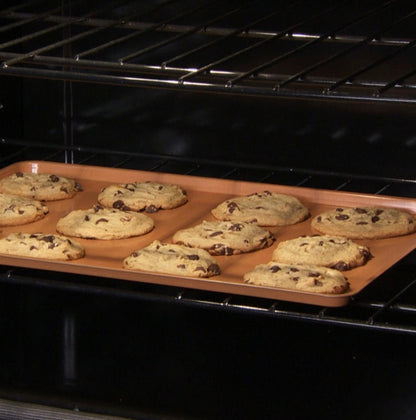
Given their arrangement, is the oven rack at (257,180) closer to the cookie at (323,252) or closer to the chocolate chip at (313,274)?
the cookie at (323,252)

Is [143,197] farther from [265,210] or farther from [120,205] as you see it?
[265,210]

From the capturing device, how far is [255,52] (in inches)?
76.5

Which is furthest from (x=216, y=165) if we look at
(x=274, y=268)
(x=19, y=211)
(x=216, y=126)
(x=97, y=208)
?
(x=274, y=268)

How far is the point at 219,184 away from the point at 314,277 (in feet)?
1.77

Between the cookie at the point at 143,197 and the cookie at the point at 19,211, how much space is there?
0.41 feet

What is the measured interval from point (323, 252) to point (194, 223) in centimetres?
30

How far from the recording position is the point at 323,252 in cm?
162

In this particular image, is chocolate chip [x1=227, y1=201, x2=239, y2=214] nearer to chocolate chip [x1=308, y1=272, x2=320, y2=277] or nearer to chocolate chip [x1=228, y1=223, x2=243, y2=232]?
chocolate chip [x1=228, y1=223, x2=243, y2=232]

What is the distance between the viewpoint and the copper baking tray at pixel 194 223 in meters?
1.47

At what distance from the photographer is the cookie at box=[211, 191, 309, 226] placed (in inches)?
71.1

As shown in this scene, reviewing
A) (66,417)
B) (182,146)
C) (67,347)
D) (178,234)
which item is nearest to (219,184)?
(182,146)

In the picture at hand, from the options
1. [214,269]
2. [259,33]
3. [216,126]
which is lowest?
[214,269]

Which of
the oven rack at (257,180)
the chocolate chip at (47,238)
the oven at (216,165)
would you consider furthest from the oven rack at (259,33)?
the chocolate chip at (47,238)

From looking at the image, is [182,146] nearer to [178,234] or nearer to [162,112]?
[162,112]
